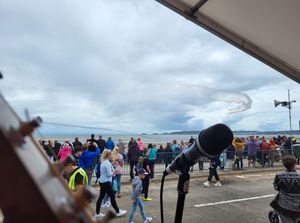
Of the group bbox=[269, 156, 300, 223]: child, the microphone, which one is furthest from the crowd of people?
bbox=[269, 156, 300, 223]: child

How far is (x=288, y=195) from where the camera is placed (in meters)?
4.25

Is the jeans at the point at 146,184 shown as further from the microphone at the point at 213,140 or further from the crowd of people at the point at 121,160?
the microphone at the point at 213,140

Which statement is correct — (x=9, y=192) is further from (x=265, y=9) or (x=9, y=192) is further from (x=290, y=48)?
(x=290, y=48)

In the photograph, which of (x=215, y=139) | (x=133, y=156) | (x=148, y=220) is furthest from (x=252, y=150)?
(x=215, y=139)

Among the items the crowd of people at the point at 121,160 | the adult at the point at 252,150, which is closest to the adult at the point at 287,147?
the crowd of people at the point at 121,160

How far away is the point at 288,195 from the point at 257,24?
251 cm

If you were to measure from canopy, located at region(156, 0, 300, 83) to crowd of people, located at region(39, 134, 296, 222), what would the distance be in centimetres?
161

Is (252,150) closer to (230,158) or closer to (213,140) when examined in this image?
(230,158)

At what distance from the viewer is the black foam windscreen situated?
6.41ft

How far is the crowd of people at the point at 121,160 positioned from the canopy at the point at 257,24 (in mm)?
1610

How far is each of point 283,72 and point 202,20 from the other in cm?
142

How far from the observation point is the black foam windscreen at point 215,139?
1953mm

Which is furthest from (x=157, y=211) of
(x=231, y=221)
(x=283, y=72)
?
(x=283, y=72)

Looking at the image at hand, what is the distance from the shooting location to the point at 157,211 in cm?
833
